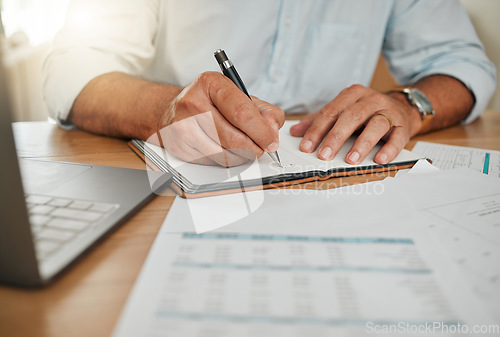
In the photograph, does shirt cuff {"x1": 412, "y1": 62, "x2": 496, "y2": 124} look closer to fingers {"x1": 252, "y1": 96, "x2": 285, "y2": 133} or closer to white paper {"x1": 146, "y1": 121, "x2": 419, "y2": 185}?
white paper {"x1": 146, "y1": 121, "x2": 419, "y2": 185}

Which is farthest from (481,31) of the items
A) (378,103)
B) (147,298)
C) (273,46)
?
(147,298)

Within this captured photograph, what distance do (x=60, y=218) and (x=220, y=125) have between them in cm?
24

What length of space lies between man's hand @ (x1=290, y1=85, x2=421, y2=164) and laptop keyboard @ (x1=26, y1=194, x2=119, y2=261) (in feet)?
1.06

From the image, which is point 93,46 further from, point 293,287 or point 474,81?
point 474,81

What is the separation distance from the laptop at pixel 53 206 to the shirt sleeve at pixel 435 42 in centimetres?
86

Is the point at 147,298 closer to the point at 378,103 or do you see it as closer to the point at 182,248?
the point at 182,248

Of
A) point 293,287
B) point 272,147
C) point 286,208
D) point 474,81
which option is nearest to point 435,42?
point 474,81

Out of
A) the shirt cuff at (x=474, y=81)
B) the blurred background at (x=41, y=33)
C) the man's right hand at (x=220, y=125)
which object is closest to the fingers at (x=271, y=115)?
the man's right hand at (x=220, y=125)

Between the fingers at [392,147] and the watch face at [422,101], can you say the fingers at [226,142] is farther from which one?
the watch face at [422,101]

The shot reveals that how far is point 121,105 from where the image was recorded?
658 mm

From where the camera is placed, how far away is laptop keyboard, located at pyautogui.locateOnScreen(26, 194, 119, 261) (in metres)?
0.29

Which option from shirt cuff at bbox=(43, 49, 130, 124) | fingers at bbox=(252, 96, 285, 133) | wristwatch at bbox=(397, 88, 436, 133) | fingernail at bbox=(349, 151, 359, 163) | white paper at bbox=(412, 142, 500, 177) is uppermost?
shirt cuff at bbox=(43, 49, 130, 124)

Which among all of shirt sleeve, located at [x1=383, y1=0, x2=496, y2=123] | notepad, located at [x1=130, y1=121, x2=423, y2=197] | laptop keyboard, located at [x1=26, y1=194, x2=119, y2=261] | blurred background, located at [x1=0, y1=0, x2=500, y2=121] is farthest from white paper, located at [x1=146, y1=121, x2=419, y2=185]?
blurred background, located at [x1=0, y1=0, x2=500, y2=121]

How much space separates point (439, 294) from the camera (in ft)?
0.81
